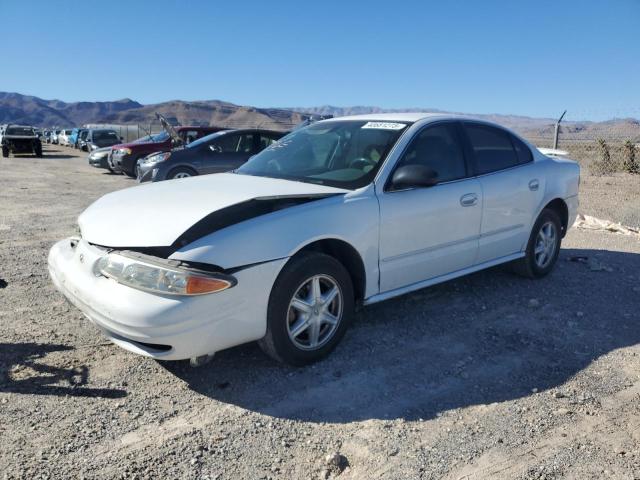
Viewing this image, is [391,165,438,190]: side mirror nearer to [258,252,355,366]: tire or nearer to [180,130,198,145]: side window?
[258,252,355,366]: tire

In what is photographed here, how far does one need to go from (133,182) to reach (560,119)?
11.4 metres

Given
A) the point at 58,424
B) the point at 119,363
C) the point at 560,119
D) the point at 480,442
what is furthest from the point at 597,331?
the point at 560,119

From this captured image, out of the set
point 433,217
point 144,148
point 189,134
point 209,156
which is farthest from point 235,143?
point 433,217

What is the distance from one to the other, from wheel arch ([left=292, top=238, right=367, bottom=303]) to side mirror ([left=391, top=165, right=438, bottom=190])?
0.61 metres

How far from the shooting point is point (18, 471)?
2529 mm

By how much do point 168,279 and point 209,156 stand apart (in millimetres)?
9035

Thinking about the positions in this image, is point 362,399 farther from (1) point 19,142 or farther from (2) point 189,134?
(1) point 19,142

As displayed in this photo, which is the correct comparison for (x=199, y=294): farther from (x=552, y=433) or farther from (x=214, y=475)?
(x=552, y=433)

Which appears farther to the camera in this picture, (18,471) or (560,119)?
(560,119)

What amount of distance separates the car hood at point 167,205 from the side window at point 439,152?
2.76ft

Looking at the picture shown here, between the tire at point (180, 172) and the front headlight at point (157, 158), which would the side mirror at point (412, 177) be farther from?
the front headlight at point (157, 158)

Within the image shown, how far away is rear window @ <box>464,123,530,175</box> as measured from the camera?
485 cm

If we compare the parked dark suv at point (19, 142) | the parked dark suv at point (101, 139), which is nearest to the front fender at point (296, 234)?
the parked dark suv at point (19, 142)

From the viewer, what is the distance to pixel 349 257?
3.83m
